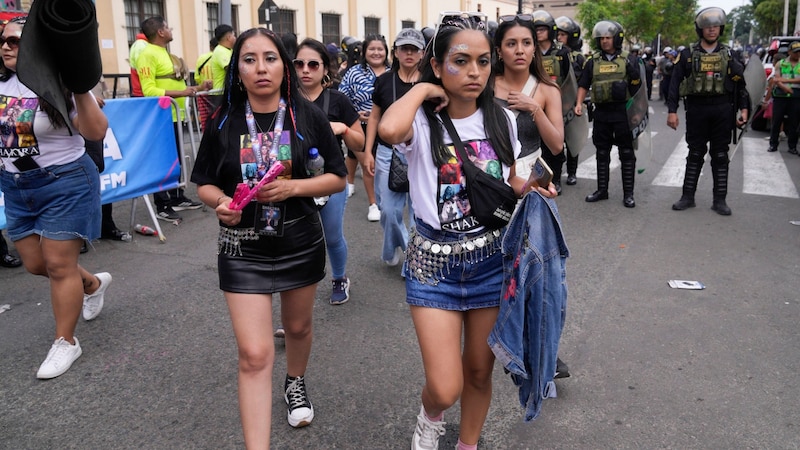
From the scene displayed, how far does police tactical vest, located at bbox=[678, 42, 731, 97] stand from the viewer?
7.15 m

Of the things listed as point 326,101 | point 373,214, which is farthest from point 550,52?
point 326,101

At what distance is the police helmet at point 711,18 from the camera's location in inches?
281

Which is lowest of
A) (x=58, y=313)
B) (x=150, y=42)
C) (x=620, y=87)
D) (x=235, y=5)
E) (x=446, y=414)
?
(x=446, y=414)

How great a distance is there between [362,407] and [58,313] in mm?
1887

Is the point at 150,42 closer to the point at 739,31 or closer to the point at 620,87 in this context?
the point at 620,87

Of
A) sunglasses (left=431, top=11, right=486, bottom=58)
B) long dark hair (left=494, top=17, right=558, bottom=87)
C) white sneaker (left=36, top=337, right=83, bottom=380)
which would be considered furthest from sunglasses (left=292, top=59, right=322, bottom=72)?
white sneaker (left=36, top=337, right=83, bottom=380)

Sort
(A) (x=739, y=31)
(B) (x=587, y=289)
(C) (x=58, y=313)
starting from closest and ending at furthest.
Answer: (C) (x=58, y=313)
(B) (x=587, y=289)
(A) (x=739, y=31)

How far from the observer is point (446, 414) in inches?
134

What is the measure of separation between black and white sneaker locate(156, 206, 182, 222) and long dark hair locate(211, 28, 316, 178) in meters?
4.75

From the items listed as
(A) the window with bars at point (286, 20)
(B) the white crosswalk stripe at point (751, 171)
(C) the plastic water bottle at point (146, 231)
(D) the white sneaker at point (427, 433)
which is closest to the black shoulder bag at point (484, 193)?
(D) the white sneaker at point (427, 433)

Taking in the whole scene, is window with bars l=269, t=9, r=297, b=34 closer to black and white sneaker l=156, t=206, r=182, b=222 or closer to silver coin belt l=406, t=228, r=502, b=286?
black and white sneaker l=156, t=206, r=182, b=222

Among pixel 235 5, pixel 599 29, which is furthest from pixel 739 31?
pixel 599 29

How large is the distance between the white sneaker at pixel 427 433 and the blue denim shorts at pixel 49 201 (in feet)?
7.47

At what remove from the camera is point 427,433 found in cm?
293
